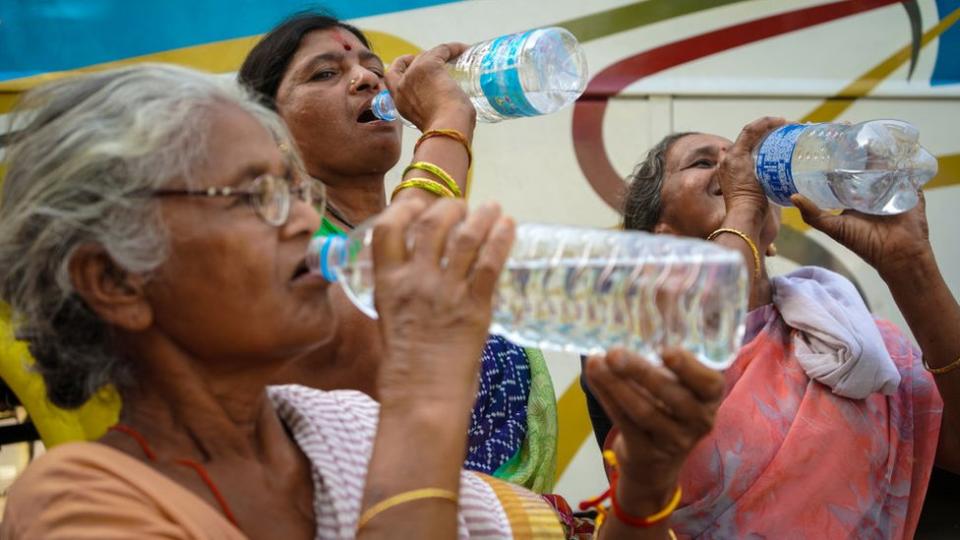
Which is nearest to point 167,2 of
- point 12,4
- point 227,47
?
point 227,47

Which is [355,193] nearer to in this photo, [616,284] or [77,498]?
[616,284]

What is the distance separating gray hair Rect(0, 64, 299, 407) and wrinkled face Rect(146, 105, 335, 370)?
24 millimetres

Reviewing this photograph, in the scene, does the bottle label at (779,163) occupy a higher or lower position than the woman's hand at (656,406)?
higher

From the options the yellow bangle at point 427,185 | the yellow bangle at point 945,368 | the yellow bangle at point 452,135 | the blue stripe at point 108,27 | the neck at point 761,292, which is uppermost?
the blue stripe at point 108,27

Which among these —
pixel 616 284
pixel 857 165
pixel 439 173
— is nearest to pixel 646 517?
pixel 616 284

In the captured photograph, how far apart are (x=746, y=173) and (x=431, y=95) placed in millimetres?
842

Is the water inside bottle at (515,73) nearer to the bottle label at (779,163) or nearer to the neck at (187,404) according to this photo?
the bottle label at (779,163)

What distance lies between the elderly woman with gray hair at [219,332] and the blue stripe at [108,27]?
176 centimetres

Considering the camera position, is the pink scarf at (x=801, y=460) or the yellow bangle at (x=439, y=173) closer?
the yellow bangle at (x=439, y=173)

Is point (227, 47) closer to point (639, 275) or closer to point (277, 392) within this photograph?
point (277, 392)

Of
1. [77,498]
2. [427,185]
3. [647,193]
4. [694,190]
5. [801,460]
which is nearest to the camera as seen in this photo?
[77,498]

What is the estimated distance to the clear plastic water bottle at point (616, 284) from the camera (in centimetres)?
145

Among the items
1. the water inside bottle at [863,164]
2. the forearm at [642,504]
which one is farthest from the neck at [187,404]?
the water inside bottle at [863,164]

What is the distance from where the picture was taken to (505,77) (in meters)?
2.41
